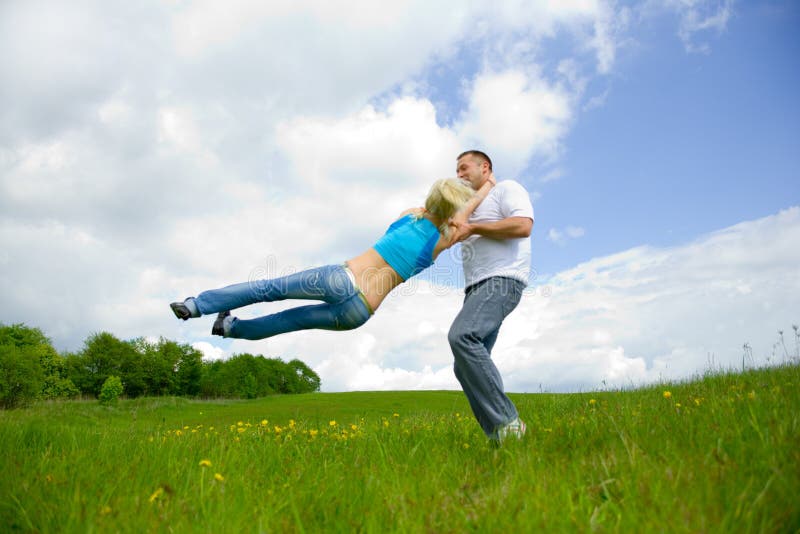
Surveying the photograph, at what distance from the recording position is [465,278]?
5570mm

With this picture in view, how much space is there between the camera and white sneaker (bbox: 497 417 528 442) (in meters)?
4.87

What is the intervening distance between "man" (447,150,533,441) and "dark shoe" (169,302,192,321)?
9.79 feet

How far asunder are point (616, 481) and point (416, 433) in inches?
129

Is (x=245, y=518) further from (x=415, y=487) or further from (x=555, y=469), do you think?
(x=555, y=469)

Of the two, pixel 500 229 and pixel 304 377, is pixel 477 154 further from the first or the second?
pixel 304 377

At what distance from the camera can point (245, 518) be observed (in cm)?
308

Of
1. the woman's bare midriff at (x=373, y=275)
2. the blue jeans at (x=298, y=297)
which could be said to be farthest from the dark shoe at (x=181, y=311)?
the woman's bare midriff at (x=373, y=275)

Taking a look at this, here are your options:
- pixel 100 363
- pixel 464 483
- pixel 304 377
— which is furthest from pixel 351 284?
pixel 304 377

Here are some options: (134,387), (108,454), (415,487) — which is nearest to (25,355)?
(134,387)

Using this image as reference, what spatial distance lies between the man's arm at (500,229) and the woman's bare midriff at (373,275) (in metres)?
1.12

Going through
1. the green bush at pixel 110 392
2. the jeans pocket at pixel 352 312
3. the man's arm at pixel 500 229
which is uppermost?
the man's arm at pixel 500 229

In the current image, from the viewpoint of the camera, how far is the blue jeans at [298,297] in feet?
19.0

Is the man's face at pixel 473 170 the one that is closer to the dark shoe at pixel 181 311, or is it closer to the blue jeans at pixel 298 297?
the blue jeans at pixel 298 297

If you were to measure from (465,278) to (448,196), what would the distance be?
90 centimetres
